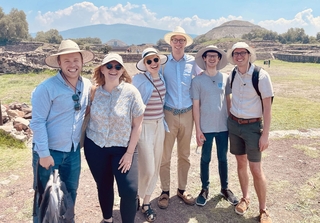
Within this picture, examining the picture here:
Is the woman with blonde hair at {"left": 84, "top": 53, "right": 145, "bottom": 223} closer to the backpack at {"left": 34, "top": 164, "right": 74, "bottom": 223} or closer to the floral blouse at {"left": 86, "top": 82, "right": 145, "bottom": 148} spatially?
the floral blouse at {"left": 86, "top": 82, "right": 145, "bottom": 148}

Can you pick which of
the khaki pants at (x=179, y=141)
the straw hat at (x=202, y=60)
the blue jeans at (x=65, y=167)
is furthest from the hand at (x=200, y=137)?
the blue jeans at (x=65, y=167)

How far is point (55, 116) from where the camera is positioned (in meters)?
2.69

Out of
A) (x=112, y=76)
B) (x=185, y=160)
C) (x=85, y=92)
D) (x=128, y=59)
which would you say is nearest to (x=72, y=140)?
(x=85, y=92)

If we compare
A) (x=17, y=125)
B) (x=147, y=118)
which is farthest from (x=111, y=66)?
(x=17, y=125)

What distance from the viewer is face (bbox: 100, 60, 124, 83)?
9.44 ft

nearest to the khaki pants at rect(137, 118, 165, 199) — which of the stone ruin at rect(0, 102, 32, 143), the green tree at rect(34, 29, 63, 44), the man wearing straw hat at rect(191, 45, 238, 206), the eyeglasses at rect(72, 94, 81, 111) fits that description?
the man wearing straw hat at rect(191, 45, 238, 206)

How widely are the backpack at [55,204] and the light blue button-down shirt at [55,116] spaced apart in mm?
321

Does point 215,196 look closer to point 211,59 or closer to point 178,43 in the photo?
point 211,59

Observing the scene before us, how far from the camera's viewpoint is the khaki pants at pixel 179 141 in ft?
12.2

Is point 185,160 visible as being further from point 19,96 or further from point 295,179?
point 19,96

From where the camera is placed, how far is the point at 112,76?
2.90m

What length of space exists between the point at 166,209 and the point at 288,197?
189cm

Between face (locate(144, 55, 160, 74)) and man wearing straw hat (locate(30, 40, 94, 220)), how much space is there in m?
0.80

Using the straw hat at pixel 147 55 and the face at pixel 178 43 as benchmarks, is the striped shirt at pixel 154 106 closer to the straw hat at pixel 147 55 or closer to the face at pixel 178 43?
the straw hat at pixel 147 55
